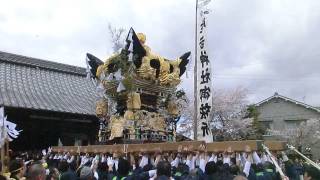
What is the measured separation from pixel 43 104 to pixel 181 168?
9.99 m

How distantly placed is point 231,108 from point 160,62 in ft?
62.9

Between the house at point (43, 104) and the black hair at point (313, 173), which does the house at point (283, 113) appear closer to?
the house at point (43, 104)

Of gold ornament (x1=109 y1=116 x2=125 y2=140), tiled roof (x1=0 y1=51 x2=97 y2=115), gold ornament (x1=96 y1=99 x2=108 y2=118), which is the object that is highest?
tiled roof (x1=0 y1=51 x2=97 y2=115)

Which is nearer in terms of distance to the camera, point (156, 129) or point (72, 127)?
point (156, 129)

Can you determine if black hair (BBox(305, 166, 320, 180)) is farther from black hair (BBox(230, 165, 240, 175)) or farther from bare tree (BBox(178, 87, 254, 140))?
bare tree (BBox(178, 87, 254, 140))

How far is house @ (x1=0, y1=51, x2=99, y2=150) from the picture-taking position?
15641 millimetres

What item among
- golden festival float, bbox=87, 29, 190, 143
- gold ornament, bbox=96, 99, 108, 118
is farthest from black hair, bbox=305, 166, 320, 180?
gold ornament, bbox=96, 99, 108, 118

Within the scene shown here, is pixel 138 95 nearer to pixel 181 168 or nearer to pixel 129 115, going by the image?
pixel 129 115

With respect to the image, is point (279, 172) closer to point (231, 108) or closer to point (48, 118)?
point (48, 118)

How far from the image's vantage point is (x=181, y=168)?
7.04m

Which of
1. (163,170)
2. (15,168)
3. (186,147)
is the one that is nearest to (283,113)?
(186,147)

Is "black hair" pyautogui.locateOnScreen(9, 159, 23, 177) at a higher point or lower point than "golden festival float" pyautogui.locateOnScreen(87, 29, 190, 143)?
lower

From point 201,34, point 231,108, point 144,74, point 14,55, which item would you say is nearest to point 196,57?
point 201,34

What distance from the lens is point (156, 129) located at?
11344 millimetres
